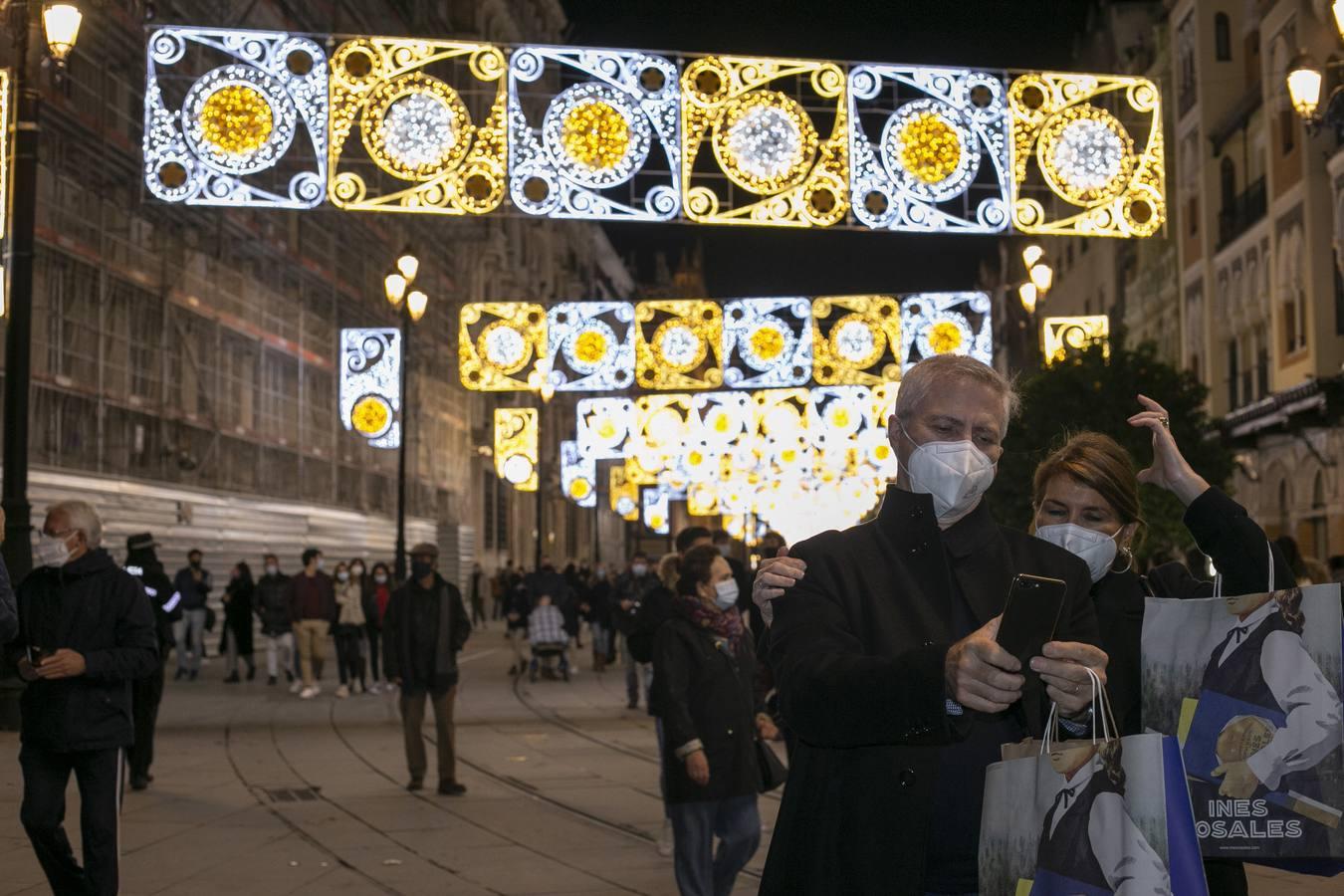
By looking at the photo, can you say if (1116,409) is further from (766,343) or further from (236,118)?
(236,118)

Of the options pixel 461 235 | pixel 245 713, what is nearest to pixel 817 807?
pixel 245 713

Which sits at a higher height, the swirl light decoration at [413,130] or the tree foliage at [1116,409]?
the swirl light decoration at [413,130]

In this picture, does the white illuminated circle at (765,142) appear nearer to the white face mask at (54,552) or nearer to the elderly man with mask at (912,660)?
the white face mask at (54,552)

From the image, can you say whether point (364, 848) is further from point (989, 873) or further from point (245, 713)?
point (245, 713)

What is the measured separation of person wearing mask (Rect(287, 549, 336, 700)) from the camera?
24625 mm

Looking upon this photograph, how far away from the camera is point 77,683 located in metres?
8.03

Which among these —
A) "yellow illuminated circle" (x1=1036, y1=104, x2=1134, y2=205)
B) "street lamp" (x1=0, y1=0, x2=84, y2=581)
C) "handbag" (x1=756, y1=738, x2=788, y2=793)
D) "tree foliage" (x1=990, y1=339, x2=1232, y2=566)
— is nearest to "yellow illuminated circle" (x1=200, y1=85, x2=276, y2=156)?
"street lamp" (x1=0, y1=0, x2=84, y2=581)

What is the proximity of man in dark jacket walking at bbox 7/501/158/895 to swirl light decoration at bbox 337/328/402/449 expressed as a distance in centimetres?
1791

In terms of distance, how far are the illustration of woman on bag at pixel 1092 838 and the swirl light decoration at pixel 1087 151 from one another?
15.6 meters

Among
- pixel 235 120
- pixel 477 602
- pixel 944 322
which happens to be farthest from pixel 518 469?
pixel 235 120

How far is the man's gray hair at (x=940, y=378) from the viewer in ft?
12.5

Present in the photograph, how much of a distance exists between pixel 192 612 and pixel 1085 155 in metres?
15.6

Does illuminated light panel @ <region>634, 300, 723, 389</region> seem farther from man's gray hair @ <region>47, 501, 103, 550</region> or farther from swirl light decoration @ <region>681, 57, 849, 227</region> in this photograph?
man's gray hair @ <region>47, 501, 103, 550</region>

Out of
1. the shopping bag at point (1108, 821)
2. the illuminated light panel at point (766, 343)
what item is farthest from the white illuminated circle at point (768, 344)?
the shopping bag at point (1108, 821)
